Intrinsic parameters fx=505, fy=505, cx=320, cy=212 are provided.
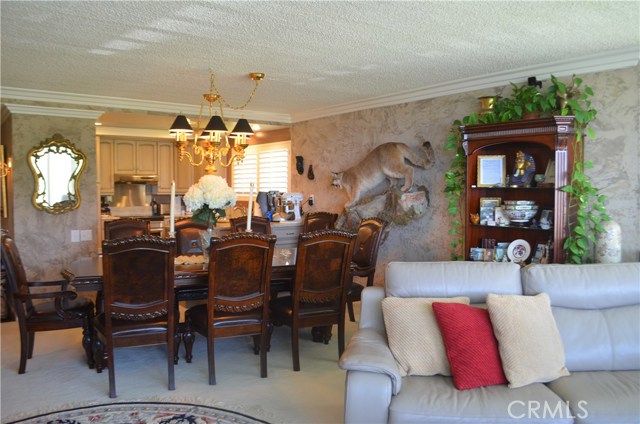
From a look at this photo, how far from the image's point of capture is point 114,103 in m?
5.69

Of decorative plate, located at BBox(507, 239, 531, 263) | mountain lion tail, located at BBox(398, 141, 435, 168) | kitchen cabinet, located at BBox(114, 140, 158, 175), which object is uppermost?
kitchen cabinet, located at BBox(114, 140, 158, 175)

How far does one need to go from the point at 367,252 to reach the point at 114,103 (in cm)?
338

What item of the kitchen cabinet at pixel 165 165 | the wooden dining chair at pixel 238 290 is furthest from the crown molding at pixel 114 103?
the wooden dining chair at pixel 238 290

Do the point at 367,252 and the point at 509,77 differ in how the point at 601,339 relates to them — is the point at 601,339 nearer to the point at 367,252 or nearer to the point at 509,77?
the point at 367,252

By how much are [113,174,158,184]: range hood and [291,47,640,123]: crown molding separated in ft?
13.9

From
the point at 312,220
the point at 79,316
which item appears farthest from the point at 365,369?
the point at 312,220

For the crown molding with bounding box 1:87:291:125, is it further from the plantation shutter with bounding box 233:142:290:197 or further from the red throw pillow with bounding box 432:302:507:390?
the red throw pillow with bounding box 432:302:507:390

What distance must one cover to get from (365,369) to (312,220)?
351 cm

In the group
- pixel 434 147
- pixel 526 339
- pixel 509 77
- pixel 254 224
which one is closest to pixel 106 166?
pixel 254 224

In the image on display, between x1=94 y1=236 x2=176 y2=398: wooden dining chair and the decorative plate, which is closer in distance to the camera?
x1=94 y1=236 x2=176 y2=398: wooden dining chair

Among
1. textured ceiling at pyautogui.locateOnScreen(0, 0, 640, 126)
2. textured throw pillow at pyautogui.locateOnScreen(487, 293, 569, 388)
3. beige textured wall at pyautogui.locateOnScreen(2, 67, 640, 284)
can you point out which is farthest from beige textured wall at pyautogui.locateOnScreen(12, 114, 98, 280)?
textured throw pillow at pyautogui.locateOnScreen(487, 293, 569, 388)

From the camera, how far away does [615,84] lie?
3854 mm

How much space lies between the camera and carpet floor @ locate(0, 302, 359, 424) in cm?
307

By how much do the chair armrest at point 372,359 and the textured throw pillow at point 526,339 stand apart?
54 centimetres
